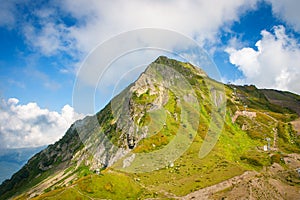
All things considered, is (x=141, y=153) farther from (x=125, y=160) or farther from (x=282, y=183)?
(x=282, y=183)

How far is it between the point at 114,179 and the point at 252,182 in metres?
58.7

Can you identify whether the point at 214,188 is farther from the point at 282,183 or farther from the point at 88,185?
the point at 88,185

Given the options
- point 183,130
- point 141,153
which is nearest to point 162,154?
point 141,153

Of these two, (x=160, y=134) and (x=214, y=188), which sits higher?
(x=160, y=134)

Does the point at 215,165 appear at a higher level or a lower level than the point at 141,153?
lower

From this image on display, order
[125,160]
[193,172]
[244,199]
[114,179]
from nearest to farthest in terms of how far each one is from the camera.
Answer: [244,199] → [114,179] → [193,172] → [125,160]

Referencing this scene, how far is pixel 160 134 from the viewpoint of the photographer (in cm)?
18425

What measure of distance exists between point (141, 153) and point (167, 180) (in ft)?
111

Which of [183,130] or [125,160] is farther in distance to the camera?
[183,130]

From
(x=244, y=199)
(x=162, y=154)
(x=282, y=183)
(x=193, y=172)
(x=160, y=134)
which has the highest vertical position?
(x=160, y=134)

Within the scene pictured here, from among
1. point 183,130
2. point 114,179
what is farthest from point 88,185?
point 183,130

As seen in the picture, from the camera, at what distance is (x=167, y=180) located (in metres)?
129

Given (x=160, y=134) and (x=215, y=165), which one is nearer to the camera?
(x=215, y=165)

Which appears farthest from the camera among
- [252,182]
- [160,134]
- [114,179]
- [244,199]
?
[160,134]
